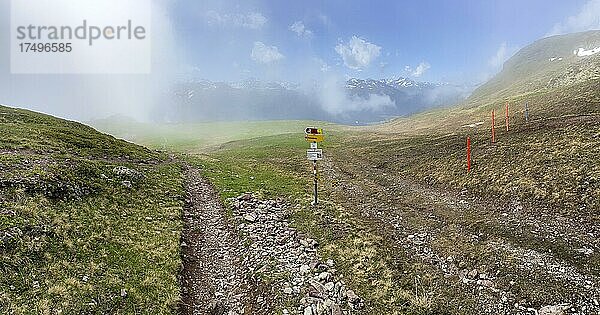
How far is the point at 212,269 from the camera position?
1496 centimetres

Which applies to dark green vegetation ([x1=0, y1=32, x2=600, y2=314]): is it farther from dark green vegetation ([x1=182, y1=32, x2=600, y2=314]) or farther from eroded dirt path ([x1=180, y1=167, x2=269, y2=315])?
eroded dirt path ([x1=180, y1=167, x2=269, y2=315])

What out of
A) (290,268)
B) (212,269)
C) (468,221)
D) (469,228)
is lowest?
(212,269)

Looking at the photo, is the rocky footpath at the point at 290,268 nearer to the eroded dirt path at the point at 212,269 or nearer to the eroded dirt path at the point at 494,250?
the eroded dirt path at the point at 212,269

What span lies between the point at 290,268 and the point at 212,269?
3.57 meters

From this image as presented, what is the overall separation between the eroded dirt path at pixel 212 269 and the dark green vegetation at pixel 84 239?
24.5 inches

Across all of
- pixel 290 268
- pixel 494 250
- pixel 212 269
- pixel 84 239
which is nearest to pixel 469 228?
pixel 494 250

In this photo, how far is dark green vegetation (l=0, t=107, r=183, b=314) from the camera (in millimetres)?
11523

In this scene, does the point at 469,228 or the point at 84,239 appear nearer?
the point at 84,239

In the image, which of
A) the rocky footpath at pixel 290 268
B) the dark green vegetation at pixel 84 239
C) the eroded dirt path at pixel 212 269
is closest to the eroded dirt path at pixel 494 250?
the rocky footpath at pixel 290 268

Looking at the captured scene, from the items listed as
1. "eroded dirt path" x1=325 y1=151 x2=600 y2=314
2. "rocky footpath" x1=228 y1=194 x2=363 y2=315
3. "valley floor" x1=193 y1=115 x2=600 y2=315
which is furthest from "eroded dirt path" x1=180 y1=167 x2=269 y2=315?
"eroded dirt path" x1=325 y1=151 x2=600 y2=314

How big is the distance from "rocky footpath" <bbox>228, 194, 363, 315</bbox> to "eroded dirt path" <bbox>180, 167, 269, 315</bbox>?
1.89 feet

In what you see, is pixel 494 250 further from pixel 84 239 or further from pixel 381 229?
pixel 84 239

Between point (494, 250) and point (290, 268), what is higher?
point (494, 250)

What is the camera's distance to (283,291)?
12711 mm
